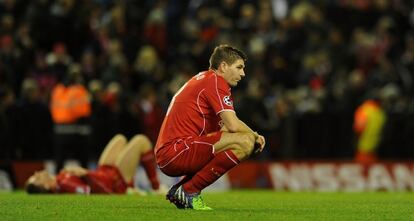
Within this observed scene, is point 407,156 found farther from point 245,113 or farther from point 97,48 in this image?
point 97,48

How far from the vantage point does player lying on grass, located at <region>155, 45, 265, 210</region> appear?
33.7ft

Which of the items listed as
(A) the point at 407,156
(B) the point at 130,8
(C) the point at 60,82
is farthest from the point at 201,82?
(B) the point at 130,8

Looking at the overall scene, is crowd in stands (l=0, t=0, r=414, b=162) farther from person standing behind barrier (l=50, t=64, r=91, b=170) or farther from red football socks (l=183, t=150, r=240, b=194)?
red football socks (l=183, t=150, r=240, b=194)

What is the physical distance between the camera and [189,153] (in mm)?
10484

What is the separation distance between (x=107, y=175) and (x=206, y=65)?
812cm

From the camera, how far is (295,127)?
21.7 m

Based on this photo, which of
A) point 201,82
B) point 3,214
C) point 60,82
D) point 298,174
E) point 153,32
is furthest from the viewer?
point 153,32

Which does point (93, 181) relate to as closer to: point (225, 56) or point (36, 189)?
point (36, 189)

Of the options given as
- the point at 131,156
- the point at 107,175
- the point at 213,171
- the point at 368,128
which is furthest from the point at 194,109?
the point at 368,128

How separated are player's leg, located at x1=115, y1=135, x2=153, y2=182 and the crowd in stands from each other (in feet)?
15.9

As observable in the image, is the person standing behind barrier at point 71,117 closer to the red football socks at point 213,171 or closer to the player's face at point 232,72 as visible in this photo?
the player's face at point 232,72

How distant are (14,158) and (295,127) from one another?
598cm

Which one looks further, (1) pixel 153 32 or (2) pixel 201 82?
(1) pixel 153 32

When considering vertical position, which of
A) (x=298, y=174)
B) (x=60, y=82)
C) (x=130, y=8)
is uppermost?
(x=130, y=8)
